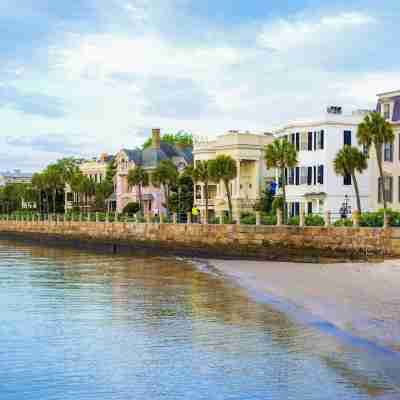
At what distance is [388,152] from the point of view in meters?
54.3

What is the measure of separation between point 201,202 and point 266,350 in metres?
67.8

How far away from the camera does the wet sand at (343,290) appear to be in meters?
19.0

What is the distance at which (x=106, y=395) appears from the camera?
42.3 feet

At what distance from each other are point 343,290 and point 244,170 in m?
53.8

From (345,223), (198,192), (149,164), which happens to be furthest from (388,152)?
(149,164)

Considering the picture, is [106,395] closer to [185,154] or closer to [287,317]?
[287,317]

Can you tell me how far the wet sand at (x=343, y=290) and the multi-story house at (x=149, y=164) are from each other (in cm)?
5482

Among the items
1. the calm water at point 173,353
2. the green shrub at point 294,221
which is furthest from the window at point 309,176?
the calm water at point 173,353

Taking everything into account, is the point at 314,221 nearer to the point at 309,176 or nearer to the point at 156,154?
the point at 309,176

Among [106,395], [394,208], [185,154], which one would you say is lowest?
[106,395]

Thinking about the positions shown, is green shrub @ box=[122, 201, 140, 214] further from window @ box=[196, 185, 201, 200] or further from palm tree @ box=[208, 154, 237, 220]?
palm tree @ box=[208, 154, 237, 220]

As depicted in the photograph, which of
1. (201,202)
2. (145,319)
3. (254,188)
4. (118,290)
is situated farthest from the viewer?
(201,202)

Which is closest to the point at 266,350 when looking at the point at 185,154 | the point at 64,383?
the point at 64,383

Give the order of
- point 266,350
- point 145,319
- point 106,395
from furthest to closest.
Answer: point 145,319 < point 266,350 < point 106,395
